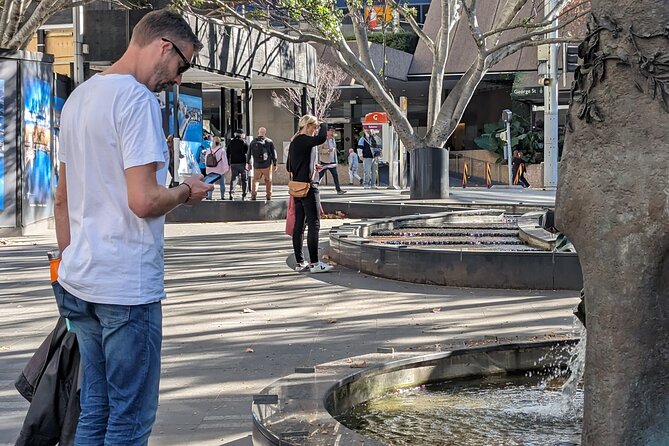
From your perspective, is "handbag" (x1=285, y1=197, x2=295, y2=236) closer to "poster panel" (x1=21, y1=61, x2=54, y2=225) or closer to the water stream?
the water stream

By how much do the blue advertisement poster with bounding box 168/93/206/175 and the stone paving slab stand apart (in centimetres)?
1597

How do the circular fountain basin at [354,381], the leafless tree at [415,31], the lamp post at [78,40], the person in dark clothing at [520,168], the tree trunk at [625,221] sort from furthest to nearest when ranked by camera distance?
the person in dark clothing at [520,168], the lamp post at [78,40], the leafless tree at [415,31], the circular fountain basin at [354,381], the tree trunk at [625,221]

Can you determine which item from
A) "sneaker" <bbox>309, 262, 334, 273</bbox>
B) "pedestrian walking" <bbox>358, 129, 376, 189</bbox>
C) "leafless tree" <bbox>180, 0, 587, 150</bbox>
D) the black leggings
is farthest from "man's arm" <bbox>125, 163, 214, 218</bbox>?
"pedestrian walking" <bbox>358, 129, 376, 189</bbox>

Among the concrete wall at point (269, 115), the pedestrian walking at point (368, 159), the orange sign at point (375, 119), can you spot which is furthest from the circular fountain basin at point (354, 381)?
the concrete wall at point (269, 115)

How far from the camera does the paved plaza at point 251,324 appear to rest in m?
5.84

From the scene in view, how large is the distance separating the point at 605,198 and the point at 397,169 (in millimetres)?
32815

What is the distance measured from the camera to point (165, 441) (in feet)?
16.7

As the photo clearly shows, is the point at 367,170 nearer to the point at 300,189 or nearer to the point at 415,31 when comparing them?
the point at 415,31

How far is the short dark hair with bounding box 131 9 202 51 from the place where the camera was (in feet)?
11.0

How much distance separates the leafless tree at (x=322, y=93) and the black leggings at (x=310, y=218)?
1347 inches

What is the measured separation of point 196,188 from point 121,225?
29 centimetres

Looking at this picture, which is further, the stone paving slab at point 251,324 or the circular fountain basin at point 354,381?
the stone paving slab at point 251,324

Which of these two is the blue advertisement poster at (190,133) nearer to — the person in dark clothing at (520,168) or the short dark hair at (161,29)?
the person in dark clothing at (520,168)

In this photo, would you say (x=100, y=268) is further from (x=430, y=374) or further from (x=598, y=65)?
(x=430, y=374)
